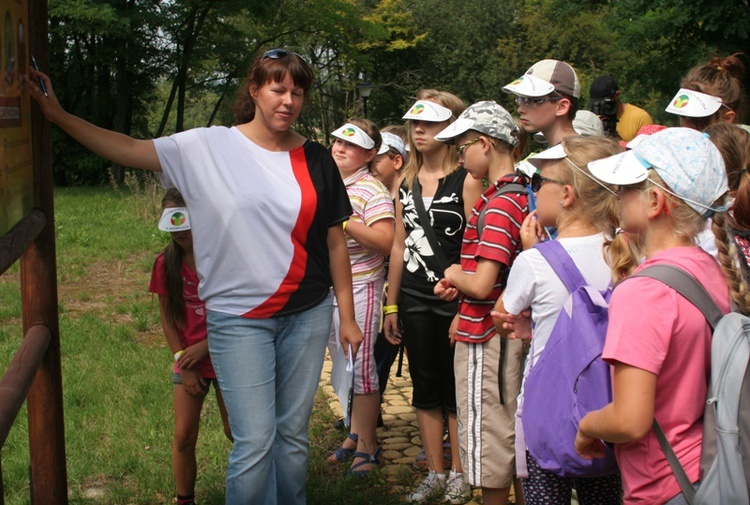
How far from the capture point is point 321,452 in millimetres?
5438

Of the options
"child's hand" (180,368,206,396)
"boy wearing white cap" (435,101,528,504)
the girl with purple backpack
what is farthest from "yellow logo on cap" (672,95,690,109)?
"child's hand" (180,368,206,396)

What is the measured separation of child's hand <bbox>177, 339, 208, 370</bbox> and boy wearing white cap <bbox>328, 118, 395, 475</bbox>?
41.3 inches

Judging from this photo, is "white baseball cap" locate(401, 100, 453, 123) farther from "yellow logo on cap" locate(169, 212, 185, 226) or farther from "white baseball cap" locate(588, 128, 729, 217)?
"white baseball cap" locate(588, 128, 729, 217)

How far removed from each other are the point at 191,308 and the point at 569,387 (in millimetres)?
2076

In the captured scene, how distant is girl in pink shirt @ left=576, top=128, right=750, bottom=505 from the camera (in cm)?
228

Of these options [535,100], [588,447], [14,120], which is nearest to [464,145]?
[535,100]

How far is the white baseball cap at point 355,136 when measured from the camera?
5.19 meters

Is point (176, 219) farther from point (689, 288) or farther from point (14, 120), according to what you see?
point (689, 288)

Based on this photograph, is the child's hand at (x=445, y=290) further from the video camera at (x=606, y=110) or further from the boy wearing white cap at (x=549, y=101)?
the video camera at (x=606, y=110)

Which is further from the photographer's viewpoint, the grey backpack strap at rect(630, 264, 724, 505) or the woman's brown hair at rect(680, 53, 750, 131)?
the woman's brown hair at rect(680, 53, 750, 131)

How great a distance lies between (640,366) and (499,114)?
215 centimetres

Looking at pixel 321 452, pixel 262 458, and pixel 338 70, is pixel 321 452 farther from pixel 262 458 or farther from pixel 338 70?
pixel 338 70

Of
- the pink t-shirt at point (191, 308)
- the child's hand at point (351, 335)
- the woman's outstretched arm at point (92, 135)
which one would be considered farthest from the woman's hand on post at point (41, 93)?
the child's hand at point (351, 335)

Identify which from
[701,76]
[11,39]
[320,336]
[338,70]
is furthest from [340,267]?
[338,70]
